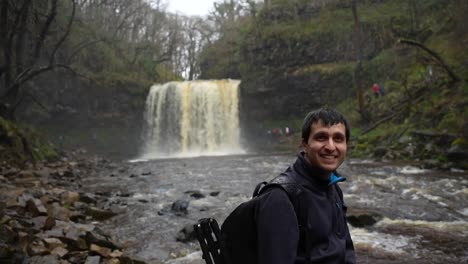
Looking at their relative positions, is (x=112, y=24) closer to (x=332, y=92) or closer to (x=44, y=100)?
(x=44, y=100)

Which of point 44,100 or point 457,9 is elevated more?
point 457,9

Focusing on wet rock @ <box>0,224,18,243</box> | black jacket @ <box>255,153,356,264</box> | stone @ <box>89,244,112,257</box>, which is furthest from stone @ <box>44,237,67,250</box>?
black jacket @ <box>255,153,356,264</box>

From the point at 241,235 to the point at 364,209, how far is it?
671cm

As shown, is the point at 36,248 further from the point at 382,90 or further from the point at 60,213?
the point at 382,90

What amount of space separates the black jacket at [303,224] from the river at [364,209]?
345 centimetres

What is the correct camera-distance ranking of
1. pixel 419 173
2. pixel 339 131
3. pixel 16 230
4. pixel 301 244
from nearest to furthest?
pixel 301 244 < pixel 339 131 < pixel 16 230 < pixel 419 173

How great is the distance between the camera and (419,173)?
12023mm

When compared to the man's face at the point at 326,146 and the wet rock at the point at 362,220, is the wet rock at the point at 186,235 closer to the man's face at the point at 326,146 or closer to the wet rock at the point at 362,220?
the wet rock at the point at 362,220

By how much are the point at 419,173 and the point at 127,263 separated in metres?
10.3

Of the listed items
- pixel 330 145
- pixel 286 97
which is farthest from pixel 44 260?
pixel 286 97

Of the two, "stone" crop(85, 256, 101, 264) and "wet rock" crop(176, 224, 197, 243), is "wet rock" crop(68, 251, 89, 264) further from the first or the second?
"wet rock" crop(176, 224, 197, 243)

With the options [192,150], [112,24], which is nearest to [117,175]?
[192,150]

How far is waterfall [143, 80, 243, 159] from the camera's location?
33.0 m

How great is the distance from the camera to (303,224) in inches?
Answer: 75.2
